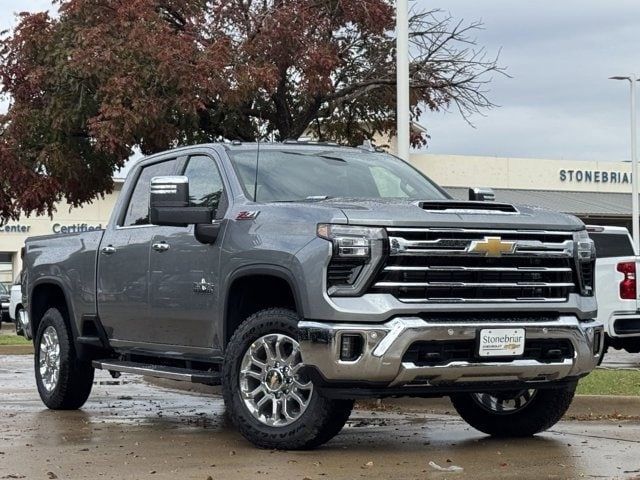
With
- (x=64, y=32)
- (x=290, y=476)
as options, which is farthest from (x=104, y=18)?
(x=290, y=476)

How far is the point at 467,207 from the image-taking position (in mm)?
8352

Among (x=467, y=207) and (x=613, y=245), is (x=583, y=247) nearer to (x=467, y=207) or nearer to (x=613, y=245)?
(x=467, y=207)

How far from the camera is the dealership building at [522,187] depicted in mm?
47812

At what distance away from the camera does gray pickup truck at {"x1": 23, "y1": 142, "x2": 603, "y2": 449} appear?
25.7 feet

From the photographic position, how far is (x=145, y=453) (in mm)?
8344

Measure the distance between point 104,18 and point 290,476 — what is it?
1217 cm

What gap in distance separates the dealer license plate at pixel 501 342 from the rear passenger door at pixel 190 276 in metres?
1.89

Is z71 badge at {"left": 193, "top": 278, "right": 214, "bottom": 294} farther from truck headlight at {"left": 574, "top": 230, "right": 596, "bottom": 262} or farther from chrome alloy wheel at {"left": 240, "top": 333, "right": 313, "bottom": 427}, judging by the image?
truck headlight at {"left": 574, "top": 230, "right": 596, "bottom": 262}

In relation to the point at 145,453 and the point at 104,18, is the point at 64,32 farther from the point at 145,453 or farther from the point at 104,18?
the point at 145,453

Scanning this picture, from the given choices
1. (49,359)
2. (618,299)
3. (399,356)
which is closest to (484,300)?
(399,356)

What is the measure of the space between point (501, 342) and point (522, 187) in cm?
4337

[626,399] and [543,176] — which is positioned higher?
[543,176]

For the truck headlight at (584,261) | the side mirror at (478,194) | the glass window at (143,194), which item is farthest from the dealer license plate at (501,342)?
the glass window at (143,194)

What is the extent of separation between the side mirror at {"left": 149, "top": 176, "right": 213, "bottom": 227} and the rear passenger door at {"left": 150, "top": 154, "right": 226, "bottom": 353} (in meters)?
0.20
